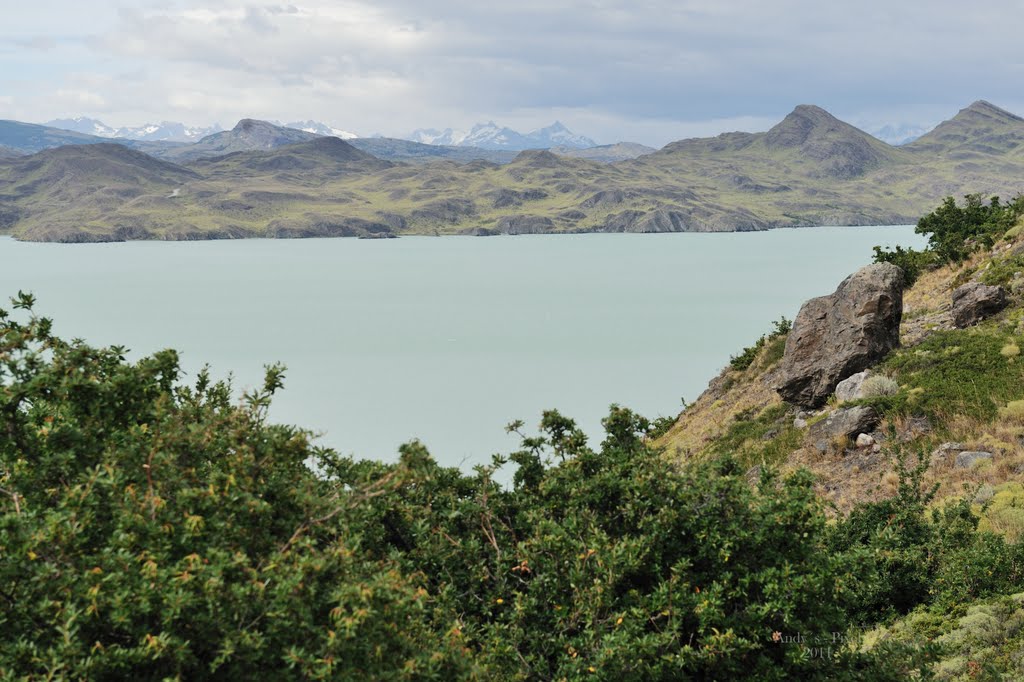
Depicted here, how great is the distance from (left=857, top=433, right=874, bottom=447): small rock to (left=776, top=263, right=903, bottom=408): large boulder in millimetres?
5101

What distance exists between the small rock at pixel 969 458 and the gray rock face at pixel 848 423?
3907 millimetres

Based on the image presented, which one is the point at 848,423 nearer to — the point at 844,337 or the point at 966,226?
the point at 844,337

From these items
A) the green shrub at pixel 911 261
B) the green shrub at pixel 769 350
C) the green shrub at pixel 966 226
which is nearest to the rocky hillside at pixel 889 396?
the green shrub at pixel 769 350

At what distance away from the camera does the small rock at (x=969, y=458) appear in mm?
20547

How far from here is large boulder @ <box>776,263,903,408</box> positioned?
29484 millimetres

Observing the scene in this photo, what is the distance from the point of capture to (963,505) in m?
16.4

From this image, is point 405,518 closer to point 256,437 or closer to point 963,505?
point 256,437

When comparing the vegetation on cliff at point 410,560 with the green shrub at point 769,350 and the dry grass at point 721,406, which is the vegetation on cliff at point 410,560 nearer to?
the dry grass at point 721,406

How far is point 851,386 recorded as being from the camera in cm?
2844

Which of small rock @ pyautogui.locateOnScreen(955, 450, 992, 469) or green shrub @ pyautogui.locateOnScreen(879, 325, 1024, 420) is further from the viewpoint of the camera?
green shrub @ pyautogui.locateOnScreen(879, 325, 1024, 420)

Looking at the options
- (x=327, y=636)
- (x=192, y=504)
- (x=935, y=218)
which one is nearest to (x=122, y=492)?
(x=192, y=504)

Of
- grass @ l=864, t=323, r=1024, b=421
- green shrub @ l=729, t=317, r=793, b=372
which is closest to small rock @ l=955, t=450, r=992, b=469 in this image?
grass @ l=864, t=323, r=1024, b=421

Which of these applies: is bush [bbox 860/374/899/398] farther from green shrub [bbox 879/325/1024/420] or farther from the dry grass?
the dry grass

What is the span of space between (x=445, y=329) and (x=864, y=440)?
70173mm
